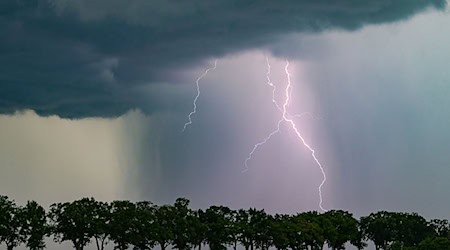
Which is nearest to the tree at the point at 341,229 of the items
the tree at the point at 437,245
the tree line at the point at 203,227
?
the tree line at the point at 203,227

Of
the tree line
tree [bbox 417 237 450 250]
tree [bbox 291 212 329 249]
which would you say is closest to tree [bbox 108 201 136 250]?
the tree line

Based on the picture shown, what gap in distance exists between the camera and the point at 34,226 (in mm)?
107000

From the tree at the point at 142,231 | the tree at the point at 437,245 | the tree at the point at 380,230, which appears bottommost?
the tree at the point at 437,245

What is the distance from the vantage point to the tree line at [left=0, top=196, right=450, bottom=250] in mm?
107269

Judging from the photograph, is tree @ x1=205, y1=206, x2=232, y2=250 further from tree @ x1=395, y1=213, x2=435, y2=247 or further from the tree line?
tree @ x1=395, y1=213, x2=435, y2=247

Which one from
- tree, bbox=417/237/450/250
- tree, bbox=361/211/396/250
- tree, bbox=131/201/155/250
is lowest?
tree, bbox=417/237/450/250

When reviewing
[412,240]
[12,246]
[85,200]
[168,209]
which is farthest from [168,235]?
[412,240]

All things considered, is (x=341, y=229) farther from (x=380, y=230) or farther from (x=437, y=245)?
(x=437, y=245)

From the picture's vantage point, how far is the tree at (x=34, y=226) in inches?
4176

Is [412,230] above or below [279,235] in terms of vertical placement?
above

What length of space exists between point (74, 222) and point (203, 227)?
2103 centimetres

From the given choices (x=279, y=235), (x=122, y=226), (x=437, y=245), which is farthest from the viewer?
(x=279, y=235)

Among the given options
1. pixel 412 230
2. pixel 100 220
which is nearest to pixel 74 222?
pixel 100 220

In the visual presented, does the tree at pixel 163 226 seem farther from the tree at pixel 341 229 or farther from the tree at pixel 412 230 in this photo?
the tree at pixel 412 230
